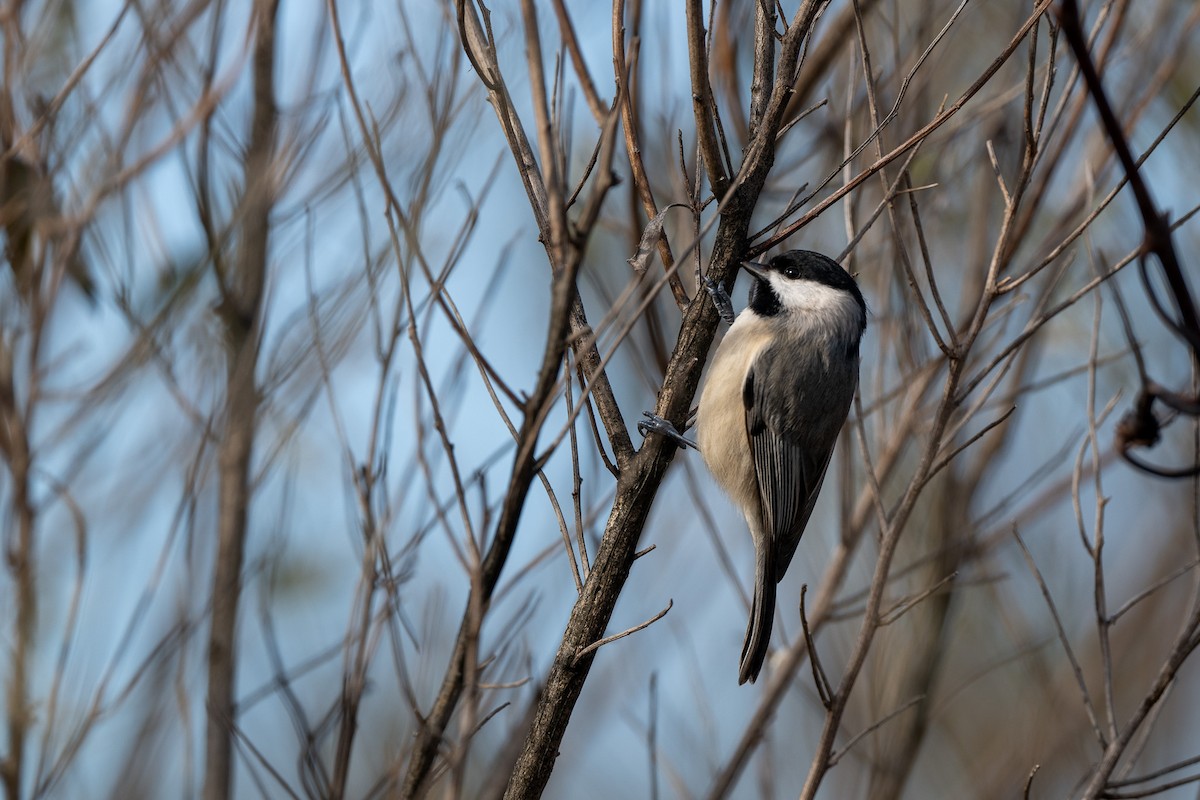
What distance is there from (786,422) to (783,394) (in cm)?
Answer: 8

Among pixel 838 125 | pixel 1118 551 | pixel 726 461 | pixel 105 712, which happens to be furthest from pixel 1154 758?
Result: pixel 105 712

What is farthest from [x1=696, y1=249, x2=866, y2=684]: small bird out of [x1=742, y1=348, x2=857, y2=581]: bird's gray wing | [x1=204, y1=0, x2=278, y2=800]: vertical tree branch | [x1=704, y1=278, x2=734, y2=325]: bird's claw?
[x1=204, y1=0, x2=278, y2=800]: vertical tree branch

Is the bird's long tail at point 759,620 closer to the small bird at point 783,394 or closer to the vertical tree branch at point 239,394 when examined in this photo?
the small bird at point 783,394

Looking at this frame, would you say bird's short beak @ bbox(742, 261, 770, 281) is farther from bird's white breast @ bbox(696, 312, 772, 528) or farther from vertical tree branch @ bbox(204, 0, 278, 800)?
vertical tree branch @ bbox(204, 0, 278, 800)

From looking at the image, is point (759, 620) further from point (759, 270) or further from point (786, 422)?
point (759, 270)

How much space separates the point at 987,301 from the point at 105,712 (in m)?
1.90

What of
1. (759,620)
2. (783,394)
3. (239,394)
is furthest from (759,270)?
(239,394)

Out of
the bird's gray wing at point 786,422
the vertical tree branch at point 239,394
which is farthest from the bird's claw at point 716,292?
the vertical tree branch at point 239,394

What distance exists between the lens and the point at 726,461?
2.98 m

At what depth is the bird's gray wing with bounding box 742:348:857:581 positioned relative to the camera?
2867 millimetres

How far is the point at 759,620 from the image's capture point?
8.66ft

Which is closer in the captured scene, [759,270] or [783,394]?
[783,394]

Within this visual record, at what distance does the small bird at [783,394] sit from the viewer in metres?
2.87

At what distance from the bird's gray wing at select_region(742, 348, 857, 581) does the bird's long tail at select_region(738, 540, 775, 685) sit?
0.23 ft
